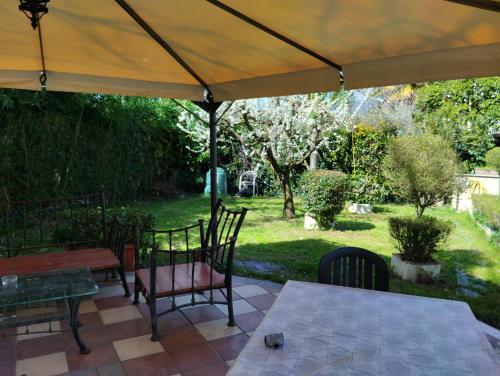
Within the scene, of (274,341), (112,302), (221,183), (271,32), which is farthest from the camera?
(221,183)

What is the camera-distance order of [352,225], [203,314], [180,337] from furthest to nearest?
[352,225] < [203,314] < [180,337]

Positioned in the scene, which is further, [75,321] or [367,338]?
[75,321]

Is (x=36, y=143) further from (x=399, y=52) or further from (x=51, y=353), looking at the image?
(x=399, y=52)

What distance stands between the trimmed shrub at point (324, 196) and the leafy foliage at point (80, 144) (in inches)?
138

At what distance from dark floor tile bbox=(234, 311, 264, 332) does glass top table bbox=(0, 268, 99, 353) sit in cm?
116

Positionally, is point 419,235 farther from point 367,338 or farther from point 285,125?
point 285,125

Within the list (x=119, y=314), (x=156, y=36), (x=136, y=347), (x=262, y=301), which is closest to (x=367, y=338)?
(x=136, y=347)

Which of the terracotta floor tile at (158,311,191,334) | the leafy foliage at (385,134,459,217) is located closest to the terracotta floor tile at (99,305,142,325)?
the terracotta floor tile at (158,311,191,334)

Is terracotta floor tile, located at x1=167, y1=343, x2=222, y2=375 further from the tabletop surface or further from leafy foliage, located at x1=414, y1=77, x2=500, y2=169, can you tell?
leafy foliage, located at x1=414, y1=77, x2=500, y2=169

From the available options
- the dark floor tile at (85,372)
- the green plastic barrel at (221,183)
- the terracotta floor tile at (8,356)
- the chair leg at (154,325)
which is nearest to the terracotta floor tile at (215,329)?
the chair leg at (154,325)

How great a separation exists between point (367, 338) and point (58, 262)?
262cm

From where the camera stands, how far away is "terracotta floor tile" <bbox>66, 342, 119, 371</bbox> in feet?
8.61

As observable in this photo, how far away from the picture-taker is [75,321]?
106 inches

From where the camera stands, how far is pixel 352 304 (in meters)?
2.00
